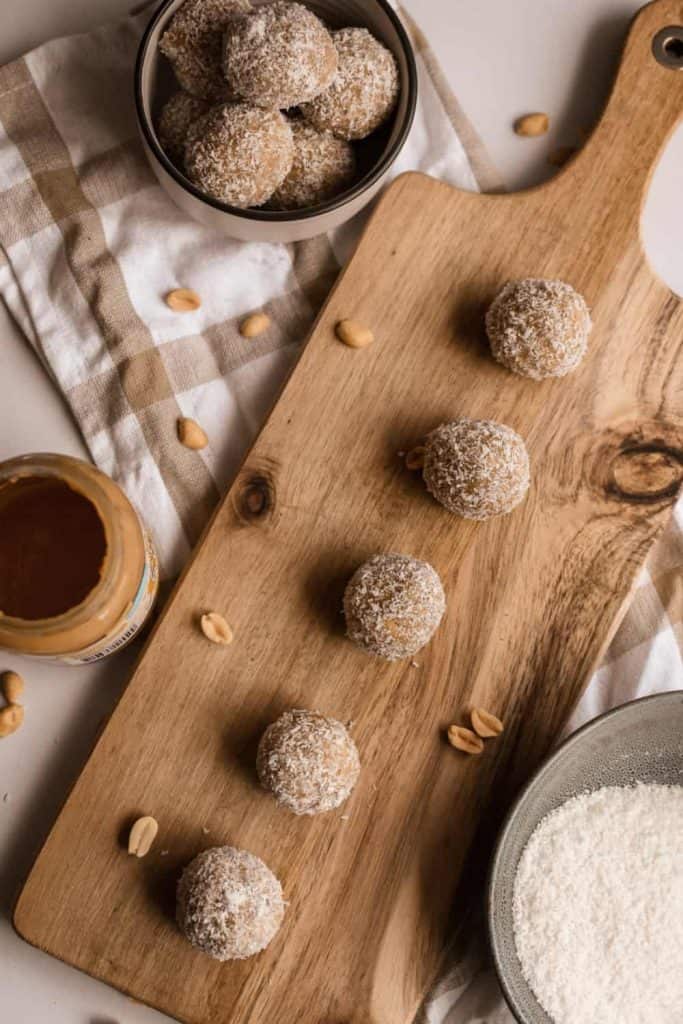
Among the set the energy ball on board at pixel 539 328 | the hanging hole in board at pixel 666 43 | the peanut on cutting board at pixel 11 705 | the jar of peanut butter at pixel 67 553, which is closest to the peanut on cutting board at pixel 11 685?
the peanut on cutting board at pixel 11 705

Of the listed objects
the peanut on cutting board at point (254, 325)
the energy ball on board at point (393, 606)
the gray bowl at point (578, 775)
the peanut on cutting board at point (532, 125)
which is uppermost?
the peanut on cutting board at point (254, 325)

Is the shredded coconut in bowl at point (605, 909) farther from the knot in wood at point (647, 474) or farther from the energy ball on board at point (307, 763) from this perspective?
the knot in wood at point (647, 474)

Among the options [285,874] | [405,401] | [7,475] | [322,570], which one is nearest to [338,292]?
[405,401]

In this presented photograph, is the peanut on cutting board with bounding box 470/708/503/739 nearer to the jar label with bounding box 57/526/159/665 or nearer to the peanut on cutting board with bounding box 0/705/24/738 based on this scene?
the jar label with bounding box 57/526/159/665

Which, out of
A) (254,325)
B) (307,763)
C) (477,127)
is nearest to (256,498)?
(254,325)

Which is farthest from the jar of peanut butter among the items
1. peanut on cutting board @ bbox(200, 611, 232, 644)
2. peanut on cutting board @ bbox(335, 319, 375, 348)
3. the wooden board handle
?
the wooden board handle
